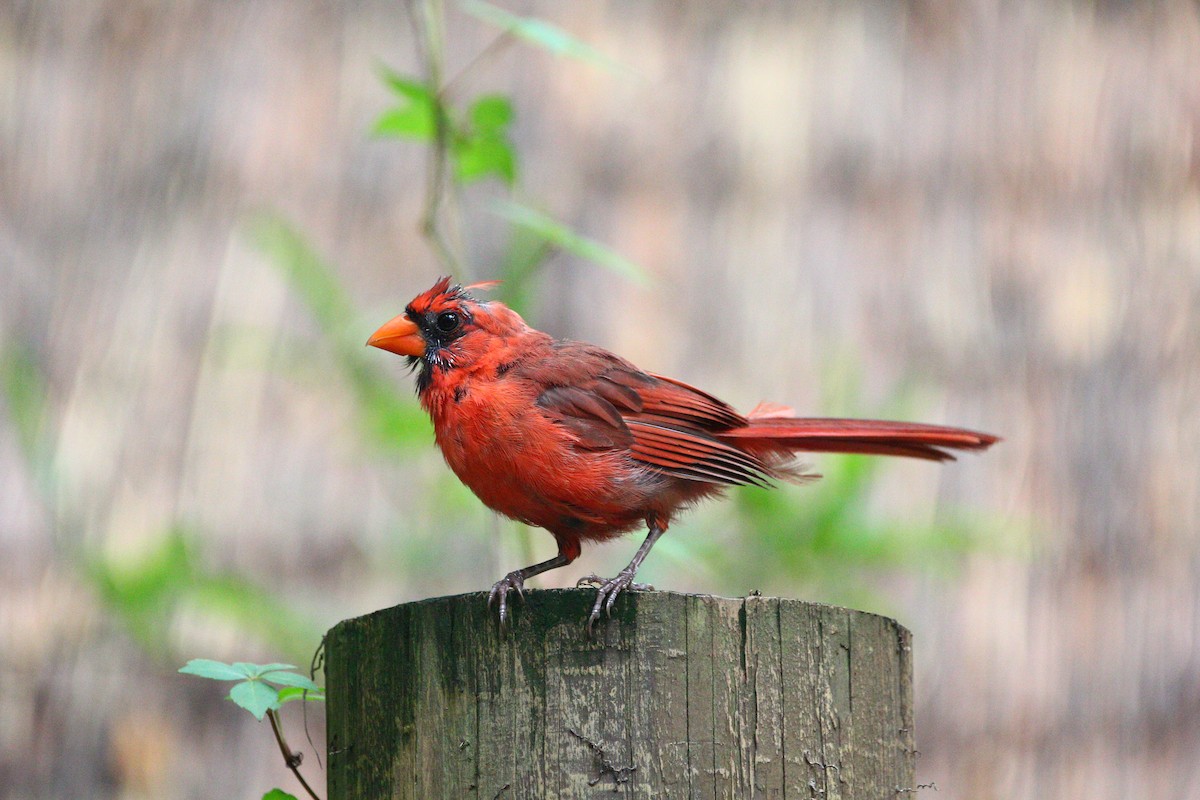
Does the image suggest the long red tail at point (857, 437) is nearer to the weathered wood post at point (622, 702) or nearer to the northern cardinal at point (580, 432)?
the northern cardinal at point (580, 432)

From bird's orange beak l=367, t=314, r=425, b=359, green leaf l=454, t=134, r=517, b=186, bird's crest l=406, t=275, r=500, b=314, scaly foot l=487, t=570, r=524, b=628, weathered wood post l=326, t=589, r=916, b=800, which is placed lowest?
weathered wood post l=326, t=589, r=916, b=800

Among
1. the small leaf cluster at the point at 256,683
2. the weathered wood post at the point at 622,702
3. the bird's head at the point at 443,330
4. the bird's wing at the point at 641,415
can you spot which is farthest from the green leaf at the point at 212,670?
the bird's head at the point at 443,330

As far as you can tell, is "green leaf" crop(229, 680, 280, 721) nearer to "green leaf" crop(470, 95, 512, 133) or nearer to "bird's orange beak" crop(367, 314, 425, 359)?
"bird's orange beak" crop(367, 314, 425, 359)

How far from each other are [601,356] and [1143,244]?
2329mm

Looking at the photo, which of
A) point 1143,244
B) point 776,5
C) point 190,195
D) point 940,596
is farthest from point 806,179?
point 190,195

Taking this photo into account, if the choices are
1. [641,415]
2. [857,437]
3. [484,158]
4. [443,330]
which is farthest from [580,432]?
[484,158]

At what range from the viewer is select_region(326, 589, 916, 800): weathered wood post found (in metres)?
1.87

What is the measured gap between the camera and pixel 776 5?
4734mm

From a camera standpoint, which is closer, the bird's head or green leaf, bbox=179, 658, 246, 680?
green leaf, bbox=179, 658, 246, 680

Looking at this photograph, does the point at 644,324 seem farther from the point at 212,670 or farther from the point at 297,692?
the point at 212,670

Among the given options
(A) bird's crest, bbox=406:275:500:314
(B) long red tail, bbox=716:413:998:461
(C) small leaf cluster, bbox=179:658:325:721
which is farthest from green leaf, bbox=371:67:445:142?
(C) small leaf cluster, bbox=179:658:325:721

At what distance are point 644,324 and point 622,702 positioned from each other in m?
2.66

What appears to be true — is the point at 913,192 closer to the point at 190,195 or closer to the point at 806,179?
the point at 806,179

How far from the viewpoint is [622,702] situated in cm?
189
